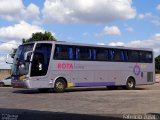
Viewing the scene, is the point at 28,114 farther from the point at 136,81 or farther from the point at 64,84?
the point at 136,81

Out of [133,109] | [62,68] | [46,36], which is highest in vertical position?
[46,36]

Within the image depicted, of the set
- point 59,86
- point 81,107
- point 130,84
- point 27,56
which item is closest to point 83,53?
point 59,86

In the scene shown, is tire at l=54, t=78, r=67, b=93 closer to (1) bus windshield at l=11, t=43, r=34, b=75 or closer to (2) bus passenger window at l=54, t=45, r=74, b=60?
(2) bus passenger window at l=54, t=45, r=74, b=60

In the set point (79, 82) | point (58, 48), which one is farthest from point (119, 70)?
point (58, 48)

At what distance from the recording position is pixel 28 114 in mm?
12812

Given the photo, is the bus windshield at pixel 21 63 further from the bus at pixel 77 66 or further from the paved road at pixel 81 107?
the paved road at pixel 81 107

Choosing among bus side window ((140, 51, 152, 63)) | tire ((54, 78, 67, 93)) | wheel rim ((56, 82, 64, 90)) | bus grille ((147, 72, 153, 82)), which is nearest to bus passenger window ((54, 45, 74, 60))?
tire ((54, 78, 67, 93))

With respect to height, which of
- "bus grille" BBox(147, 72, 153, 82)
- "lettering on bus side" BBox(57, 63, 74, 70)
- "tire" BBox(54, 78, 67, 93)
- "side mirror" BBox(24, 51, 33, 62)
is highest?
"side mirror" BBox(24, 51, 33, 62)

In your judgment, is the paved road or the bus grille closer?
the paved road

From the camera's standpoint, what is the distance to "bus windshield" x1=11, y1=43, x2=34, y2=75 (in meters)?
26.4

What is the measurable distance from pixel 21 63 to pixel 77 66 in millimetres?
3845

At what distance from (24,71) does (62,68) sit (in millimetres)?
2527

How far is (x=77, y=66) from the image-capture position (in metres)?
28.5

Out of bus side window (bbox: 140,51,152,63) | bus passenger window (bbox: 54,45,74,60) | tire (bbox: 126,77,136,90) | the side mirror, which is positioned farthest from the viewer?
bus side window (bbox: 140,51,152,63)
